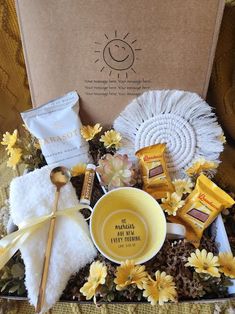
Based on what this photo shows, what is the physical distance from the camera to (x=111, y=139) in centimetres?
77

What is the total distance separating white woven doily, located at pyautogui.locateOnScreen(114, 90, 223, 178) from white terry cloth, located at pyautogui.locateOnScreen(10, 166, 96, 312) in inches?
7.8

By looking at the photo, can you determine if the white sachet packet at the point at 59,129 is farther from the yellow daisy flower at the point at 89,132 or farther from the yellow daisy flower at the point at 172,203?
the yellow daisy flower at the point at 172,203

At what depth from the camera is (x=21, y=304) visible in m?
0.73

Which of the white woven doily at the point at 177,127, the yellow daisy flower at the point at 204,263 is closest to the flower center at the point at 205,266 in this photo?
the yellow daisy flower at the point at 204,263

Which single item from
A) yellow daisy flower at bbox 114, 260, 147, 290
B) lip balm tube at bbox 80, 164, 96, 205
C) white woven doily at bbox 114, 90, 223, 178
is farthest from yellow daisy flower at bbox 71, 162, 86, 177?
yellow daisy flower at bbox 114, 260, 147, 290

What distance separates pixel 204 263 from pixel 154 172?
7.9 inches

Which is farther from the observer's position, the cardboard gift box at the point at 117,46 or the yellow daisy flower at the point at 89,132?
the yellow daisy flower at the point at 89,132

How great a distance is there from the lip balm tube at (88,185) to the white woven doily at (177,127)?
0.11m

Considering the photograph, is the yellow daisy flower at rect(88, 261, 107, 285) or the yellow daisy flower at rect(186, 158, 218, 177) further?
the yellow daisy flower at rect(186, 158, 218, 177)

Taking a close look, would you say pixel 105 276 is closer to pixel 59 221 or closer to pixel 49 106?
pixel 59 221

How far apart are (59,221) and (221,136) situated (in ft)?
1.20

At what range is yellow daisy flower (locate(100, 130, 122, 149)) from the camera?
0.77 m

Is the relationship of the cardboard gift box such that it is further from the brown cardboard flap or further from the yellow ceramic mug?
the yellow ceramic mug

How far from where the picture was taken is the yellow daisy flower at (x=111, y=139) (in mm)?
765
